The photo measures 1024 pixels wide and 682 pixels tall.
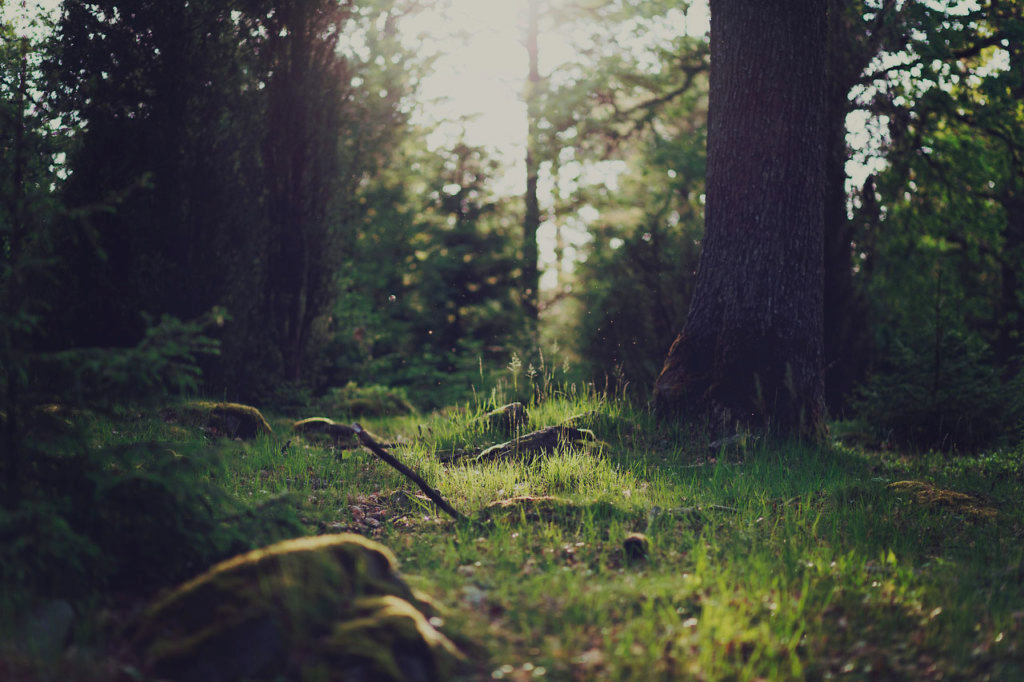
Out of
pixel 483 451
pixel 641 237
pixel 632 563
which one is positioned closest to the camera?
pixel 632 563

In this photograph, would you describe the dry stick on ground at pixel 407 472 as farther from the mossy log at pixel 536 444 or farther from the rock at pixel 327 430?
the rock at pixel 327 430

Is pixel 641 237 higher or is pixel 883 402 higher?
pixel 641 237

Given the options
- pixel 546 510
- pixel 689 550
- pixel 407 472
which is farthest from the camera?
pixel 546 510

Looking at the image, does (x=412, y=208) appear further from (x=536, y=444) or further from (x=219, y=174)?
(x=536, y=444)

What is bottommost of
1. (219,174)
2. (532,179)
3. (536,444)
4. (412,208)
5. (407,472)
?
(536,444)

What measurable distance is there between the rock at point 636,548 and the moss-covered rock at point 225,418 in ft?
17.1

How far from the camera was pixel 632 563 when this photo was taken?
466cm

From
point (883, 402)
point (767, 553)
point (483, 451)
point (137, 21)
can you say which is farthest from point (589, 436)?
point (137, 21)

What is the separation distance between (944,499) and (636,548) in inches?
109

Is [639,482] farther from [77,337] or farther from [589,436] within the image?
[77,337]

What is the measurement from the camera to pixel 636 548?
4762 mm

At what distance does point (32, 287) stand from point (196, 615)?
2.09 metres

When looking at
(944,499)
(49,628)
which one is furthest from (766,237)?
(49,628)

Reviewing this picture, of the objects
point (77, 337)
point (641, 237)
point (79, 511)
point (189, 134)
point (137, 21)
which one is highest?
point (137, 21)
